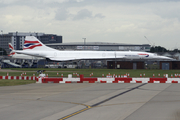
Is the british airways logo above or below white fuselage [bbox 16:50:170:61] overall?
above

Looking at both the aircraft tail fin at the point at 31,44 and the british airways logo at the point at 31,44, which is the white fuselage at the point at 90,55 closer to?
the aircraft tail fin at the point at 31,44

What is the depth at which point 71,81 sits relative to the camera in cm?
3109

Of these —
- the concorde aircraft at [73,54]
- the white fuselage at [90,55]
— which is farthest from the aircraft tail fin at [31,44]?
the white fuselage at [90,55]

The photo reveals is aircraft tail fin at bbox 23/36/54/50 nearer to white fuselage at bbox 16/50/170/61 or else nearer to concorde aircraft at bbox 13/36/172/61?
concorde aircraft at bbox 13/36/172/61

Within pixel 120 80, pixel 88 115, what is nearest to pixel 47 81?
pixel 120 80

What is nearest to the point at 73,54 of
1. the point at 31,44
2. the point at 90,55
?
the point at 90,55

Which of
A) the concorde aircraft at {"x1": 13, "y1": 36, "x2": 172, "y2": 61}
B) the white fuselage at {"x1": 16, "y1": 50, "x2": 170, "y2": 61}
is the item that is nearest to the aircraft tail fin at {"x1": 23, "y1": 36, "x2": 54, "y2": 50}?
the concorde aircraft at {"x1": 13, "y1": 36, "x2": 172, "y2": 61}

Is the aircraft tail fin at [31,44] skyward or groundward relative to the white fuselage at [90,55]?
skyward

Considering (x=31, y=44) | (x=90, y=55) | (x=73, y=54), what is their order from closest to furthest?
(x=31, y=44) → (x=73, y=54) → (x=90, y=55)

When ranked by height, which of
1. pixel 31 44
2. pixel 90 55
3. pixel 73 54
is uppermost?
Answer: pixel 31 44

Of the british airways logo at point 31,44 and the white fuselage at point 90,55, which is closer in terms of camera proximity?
the white fuselage at point 90,55

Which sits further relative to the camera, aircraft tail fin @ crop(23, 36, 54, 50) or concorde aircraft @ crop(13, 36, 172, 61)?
aircraft tail fin @ crop(23, 36, 54, 50)

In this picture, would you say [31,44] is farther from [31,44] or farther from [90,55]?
[90,55]

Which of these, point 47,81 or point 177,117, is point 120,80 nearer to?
point 47,81
